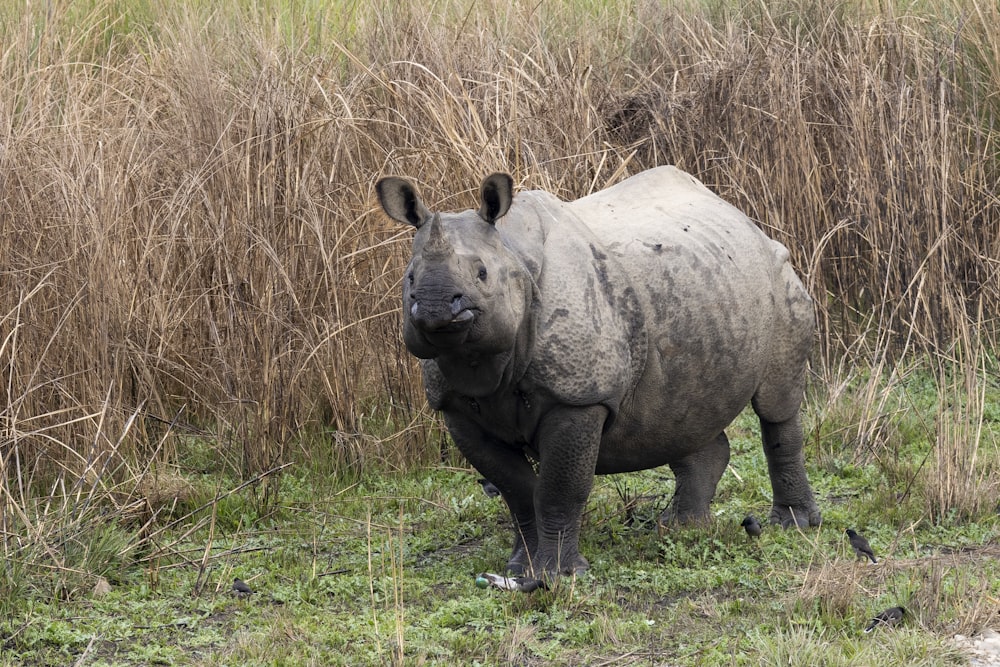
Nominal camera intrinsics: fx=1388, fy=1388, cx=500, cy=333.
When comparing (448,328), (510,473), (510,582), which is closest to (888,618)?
(510,582)

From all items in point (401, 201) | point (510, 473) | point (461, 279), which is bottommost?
point (510, 473)

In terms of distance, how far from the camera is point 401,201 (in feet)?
15.0

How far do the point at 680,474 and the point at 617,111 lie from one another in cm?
331

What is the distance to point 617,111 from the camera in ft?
27.8

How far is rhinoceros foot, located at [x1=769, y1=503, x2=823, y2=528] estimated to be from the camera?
5.82 meters

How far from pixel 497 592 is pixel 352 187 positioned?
107 inches

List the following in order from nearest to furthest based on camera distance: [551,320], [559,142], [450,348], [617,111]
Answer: [450,348] < [551,320] < [559,142] < [617,111]

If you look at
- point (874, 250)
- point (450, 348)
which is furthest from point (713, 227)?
point (874, 250)

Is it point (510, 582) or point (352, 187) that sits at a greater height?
point (352, 187)

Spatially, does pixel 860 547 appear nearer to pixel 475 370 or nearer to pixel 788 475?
pixel 788 475

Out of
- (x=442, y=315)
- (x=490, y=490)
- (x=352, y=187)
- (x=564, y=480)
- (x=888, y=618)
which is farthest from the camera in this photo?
(x=352, y=187)

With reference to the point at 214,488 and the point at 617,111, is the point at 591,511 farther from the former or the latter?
the point at 617,111

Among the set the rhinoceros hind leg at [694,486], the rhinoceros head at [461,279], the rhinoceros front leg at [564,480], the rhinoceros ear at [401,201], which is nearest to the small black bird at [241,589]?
the rhinoceros front leg at [564,480]

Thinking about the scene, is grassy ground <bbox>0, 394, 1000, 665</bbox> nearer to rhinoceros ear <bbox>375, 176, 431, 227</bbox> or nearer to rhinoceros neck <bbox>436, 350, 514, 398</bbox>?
rhinoceros neck <bbox>436, 350, 514, 398</bbox>
